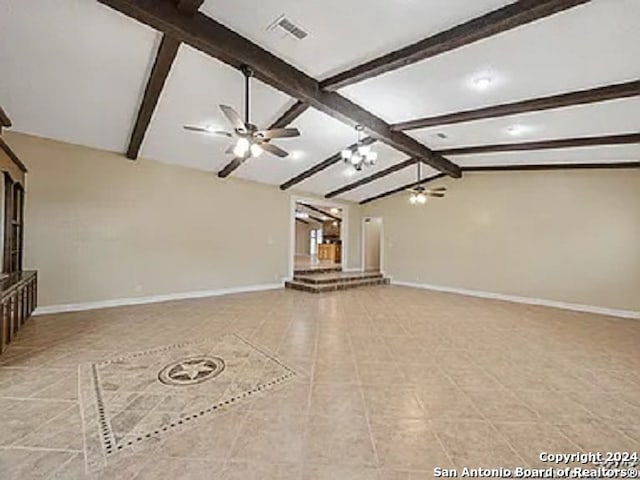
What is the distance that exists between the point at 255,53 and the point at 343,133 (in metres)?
2.76

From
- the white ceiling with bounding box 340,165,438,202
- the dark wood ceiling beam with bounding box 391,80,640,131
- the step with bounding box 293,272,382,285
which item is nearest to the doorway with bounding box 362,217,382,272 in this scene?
the white ceiling with bounding box 340,165,438,202

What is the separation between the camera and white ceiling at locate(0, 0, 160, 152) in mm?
3367

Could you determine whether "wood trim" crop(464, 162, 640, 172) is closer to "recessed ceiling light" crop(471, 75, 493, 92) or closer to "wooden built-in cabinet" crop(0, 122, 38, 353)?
"recessed ceiling light" crop(471, 75, 493, 92)

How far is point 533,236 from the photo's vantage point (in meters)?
7.82

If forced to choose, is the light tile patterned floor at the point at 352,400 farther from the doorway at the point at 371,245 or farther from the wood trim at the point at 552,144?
the doorway at the point at 371,245

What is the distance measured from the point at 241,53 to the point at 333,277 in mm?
6959

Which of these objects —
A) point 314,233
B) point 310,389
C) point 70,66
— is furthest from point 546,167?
point 314,233

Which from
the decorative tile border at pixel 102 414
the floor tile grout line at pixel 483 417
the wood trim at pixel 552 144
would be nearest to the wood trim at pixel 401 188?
the wood trim at pixel 552 144

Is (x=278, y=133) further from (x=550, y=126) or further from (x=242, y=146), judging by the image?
(x=550, y=126)

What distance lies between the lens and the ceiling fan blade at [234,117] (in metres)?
3.82

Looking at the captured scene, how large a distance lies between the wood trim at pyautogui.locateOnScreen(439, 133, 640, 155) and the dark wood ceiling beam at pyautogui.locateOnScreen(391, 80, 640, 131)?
5.71 feet

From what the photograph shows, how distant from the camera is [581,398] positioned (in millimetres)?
3100

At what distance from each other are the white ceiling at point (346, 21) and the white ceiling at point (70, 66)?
110cm

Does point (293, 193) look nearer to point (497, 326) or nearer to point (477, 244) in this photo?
point (477, 244)
